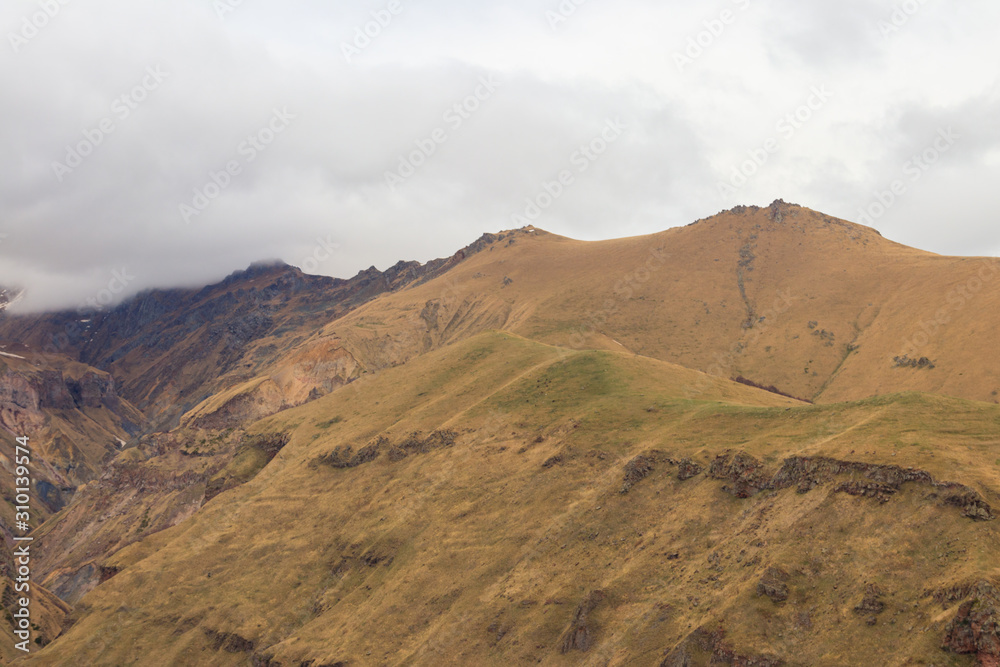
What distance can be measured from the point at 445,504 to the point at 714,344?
4130 inches

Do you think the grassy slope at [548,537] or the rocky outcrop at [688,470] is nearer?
the grassy slope at [548,537]

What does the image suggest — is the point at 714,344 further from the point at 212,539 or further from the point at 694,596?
the point at 694,596

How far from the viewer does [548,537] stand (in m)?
65.3

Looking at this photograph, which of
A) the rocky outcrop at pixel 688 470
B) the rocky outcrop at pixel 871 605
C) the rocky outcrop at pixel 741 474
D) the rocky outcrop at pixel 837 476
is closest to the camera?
the rocky outcrop at pixel 871 605

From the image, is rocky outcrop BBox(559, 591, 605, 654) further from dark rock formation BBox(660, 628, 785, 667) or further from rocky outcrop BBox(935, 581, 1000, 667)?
rocky outcrop BBox(935, 581, 1000, 667)

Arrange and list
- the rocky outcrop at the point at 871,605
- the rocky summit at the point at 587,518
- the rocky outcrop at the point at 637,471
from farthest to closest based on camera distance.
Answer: the rocky outcrop at the point at 637,471 < the rocky summit at the point at 587,518 < the rocky outcrop at the point at 871,605

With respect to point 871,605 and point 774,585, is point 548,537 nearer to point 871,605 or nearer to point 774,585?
point 774,585

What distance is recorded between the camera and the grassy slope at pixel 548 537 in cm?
4234

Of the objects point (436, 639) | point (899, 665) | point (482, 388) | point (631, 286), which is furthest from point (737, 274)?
point (899, 665)

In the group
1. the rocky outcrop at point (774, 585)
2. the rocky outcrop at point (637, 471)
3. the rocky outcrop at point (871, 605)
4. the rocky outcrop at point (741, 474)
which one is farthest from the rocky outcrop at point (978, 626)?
the rocky outcrop at point (637, 471)

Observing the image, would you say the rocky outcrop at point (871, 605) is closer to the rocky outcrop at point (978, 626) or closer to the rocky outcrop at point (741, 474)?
the rocky outcrop at point (978, 626)

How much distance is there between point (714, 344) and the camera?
550 ft

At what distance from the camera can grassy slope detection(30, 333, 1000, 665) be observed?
139 ft

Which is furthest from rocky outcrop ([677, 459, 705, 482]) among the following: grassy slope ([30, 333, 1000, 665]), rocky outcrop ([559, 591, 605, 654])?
rocky outcrop ([559, 591, 605, 654])
